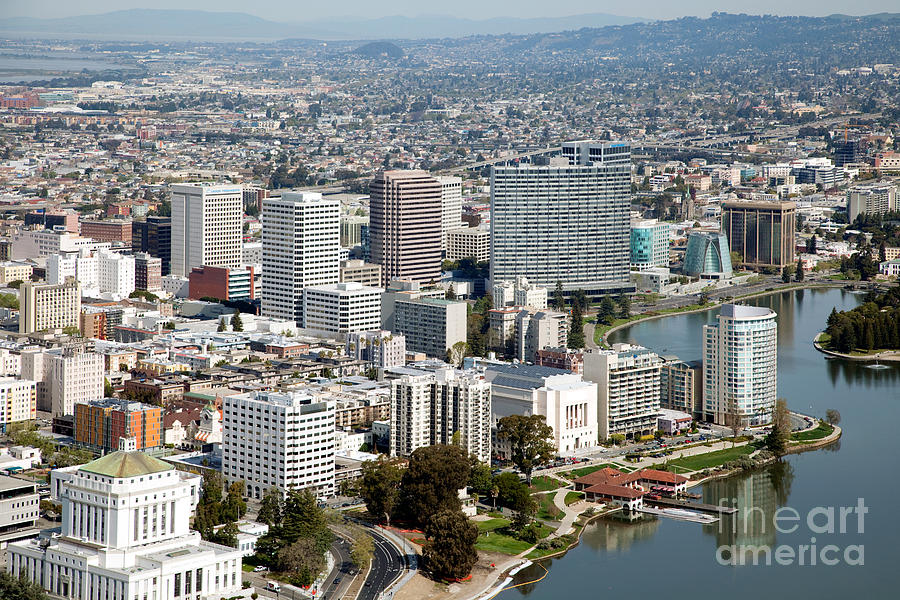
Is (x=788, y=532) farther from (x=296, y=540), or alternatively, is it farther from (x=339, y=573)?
(x=296, y=540)

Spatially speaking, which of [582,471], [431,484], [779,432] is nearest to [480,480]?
[431,484]

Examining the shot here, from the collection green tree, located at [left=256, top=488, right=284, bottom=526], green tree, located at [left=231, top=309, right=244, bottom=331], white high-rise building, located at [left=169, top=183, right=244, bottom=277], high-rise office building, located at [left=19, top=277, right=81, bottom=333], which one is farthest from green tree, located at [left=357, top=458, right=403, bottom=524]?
white high-rise building, located at [left=169, top=183, right=244, bottom=277]

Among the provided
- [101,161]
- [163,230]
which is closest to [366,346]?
[163,230]

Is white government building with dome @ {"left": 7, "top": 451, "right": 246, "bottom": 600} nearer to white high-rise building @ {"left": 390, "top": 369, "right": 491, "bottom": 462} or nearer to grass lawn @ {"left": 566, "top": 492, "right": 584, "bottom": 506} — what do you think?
grass lawn @ {"left": 566, "top": 492, "right": 584, "bottom": 506}

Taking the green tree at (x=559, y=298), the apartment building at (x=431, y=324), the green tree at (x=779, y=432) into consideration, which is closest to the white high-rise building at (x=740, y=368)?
the green tree at (x=779, y=432)

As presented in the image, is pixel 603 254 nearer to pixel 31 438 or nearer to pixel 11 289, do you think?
pixel 11 289

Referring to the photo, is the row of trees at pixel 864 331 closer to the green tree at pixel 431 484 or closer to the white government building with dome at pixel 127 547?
the green tree at pixel 431 484
